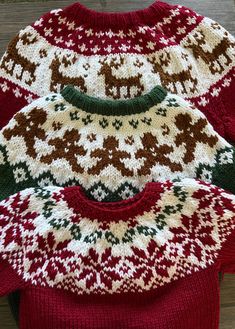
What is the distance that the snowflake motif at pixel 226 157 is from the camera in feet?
3.22

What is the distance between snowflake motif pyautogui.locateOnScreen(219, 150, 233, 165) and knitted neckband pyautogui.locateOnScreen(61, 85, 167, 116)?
0.17 m

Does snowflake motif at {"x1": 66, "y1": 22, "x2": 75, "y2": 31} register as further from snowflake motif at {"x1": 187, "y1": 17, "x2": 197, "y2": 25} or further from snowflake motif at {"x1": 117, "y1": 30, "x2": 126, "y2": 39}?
snowflake motif at {"x1": 187, "y1": 17, "x2": 197, "y2": 25}

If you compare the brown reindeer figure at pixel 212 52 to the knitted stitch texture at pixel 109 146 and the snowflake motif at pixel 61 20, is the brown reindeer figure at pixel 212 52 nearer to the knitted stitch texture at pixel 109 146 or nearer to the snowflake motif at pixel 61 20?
the knitted stitch texture at pixel 109 146

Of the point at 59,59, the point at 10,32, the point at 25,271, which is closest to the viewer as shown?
the point at 25,271

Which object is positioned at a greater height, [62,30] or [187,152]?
[62,30]

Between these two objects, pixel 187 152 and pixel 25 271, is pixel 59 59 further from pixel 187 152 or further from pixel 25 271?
pixel 25 271

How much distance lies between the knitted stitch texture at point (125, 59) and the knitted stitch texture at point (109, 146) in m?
0.07

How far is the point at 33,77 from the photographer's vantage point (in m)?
1.07

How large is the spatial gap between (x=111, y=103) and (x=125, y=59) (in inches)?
5.3

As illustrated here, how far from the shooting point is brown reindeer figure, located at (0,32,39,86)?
1075 mm

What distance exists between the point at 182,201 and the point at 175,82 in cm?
29

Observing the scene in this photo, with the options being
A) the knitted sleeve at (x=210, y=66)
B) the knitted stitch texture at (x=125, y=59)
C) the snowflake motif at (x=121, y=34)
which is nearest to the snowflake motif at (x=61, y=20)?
the knitted stitch texture at (x=125, y=59)

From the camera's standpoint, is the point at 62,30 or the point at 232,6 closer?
the point at 62,30

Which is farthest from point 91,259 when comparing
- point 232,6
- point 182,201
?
point 232,6
